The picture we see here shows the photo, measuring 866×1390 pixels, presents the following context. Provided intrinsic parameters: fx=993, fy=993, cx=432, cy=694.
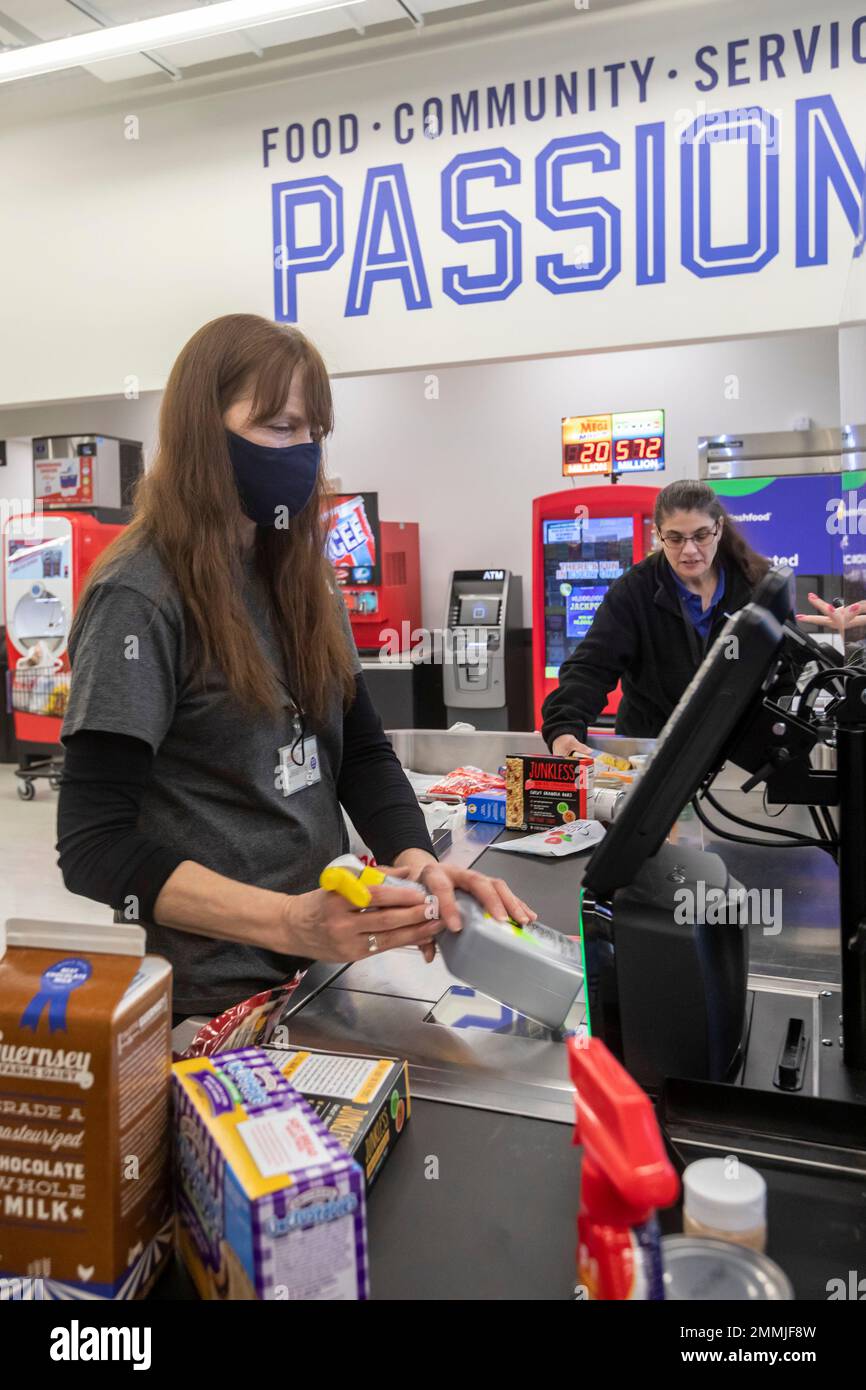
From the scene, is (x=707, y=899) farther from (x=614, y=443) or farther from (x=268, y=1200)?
(x=614, y=443)

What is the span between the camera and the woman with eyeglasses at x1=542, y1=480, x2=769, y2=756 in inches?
118

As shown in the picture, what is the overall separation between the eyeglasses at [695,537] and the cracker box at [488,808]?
1085 millimetres

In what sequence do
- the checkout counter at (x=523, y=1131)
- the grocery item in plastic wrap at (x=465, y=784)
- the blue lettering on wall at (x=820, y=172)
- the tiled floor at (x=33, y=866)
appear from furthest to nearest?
the tiled floor at (x=33, y=866)
the blue lettering on wall at (x=820, y=172)
the grocery item in plastic wrap at (x=465, y=784)
the checkout counter at (x=523, y=1131)

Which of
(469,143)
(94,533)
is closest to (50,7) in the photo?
(469,143)

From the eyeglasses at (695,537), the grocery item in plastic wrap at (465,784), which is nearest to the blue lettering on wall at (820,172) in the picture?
the eyeglasses at (695,537)

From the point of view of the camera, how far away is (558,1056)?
1.22m

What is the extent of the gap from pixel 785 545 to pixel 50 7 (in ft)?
14.5

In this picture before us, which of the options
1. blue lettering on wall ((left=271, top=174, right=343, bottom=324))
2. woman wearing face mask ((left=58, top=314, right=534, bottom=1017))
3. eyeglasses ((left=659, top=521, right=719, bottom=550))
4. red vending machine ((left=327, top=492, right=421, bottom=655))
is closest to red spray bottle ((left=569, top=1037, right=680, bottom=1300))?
woman wearing face mask ((left=58, top=314, right=534, bottom=1017))

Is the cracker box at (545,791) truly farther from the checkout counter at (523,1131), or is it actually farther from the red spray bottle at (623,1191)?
the red spray bottle at (623,1191)

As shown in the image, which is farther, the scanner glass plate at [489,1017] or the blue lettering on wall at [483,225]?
the blue lettering on wall at [483,225]

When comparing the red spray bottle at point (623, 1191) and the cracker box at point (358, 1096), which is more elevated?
the red spray bottle at point (623, 1191)

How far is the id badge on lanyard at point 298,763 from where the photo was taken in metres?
1.52

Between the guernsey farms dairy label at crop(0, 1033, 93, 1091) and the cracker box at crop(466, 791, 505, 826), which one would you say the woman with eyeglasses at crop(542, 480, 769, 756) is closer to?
the cracker box at crop(466, 791, 505, 826)
